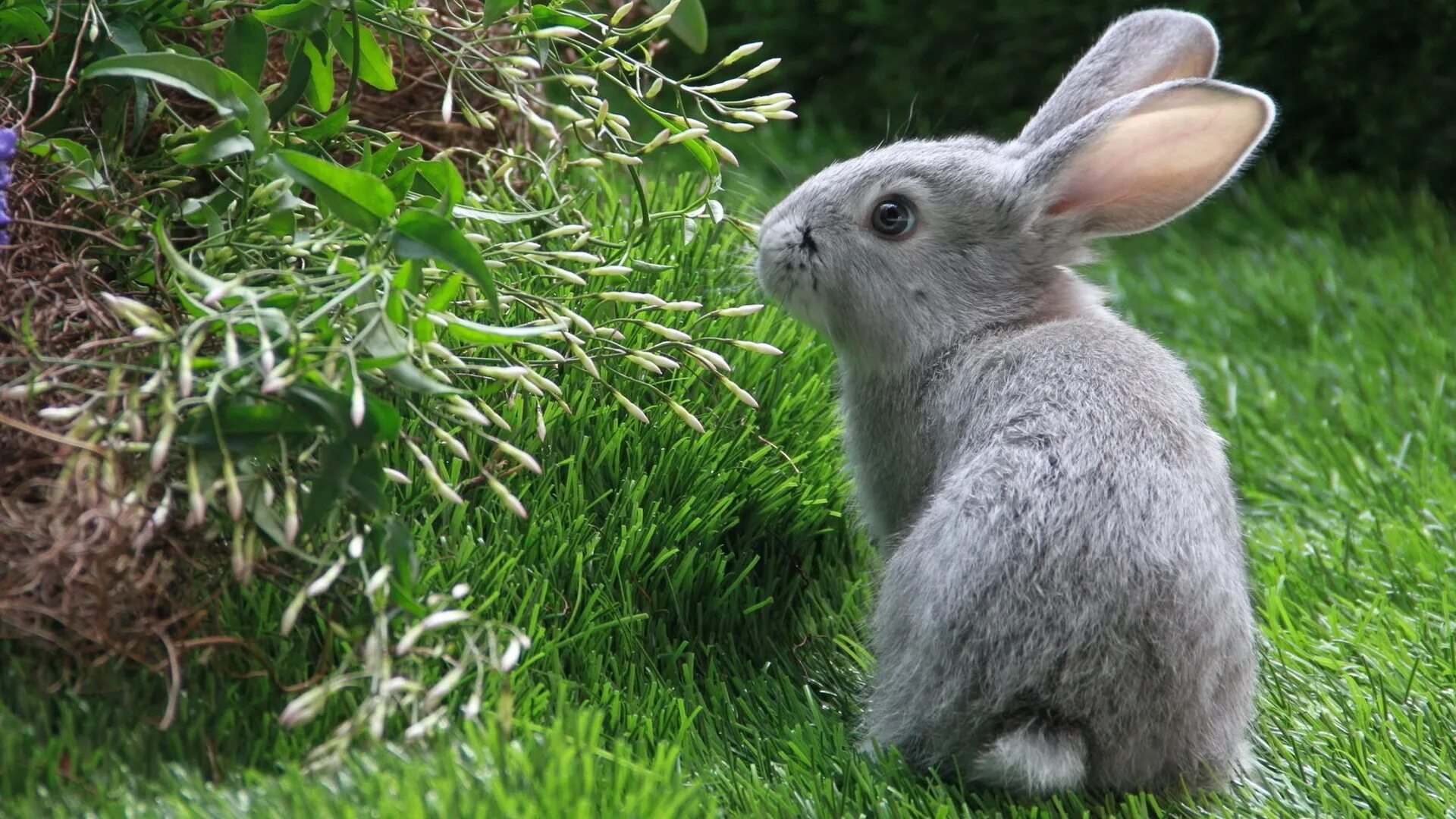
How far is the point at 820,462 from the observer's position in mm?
3227

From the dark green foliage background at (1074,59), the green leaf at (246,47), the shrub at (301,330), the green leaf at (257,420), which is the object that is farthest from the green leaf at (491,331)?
the dark green foliage background at (1074,59)

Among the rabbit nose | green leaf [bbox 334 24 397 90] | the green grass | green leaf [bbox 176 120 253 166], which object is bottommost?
the green grass

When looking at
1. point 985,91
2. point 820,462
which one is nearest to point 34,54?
point 820,462

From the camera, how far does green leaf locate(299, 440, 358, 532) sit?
1998 millimetres

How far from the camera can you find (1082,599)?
2.29 meters

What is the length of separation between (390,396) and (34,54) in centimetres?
94

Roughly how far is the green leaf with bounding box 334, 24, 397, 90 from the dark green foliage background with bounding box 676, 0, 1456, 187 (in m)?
A: 2.66

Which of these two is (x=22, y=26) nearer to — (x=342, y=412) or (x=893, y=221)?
(x=342, y=412)

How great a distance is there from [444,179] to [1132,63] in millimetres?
1621

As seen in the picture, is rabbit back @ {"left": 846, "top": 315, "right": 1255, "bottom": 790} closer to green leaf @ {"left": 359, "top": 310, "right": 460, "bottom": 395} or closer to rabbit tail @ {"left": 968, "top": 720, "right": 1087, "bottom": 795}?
rabbit tail @ {"left": 968, "top": 720, "right": 1087, "bottom": 795}

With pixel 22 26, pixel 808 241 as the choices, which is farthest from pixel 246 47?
pixel 808 241

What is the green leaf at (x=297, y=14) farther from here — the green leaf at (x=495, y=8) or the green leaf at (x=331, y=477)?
the green leaf at (x=331, y=477)

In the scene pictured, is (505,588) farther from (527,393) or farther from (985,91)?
(985,91)

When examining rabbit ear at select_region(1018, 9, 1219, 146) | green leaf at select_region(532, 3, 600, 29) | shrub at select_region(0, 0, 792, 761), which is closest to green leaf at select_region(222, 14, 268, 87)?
shrub at select_region(0, 0, 792, 761)
